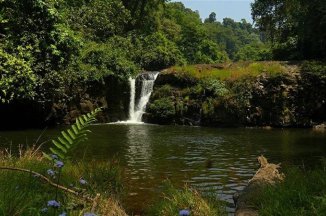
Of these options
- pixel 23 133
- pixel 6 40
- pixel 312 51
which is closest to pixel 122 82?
pixel 23 133

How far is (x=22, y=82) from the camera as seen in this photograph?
16.2 metres

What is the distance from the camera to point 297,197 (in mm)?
6352

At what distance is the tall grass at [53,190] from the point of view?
15.9 ft

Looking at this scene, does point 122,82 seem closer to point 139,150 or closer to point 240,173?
point 139,150

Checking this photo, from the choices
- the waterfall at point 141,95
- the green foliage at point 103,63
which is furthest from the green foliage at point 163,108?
the green foliage at point 103,63

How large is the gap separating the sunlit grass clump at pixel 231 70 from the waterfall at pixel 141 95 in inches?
82.9

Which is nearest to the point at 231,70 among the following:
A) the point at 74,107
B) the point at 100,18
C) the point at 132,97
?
the point at 132,97

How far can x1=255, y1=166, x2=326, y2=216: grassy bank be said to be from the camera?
232 inches

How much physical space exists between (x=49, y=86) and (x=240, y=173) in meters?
16.5

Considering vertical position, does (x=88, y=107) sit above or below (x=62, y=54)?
below

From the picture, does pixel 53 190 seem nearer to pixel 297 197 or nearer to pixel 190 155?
pixel 297 197

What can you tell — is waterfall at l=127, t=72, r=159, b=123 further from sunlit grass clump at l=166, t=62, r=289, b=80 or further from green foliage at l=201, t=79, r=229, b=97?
green foliage at l=201, t=79, r=229, b=97

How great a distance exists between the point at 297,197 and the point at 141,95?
2995 cm

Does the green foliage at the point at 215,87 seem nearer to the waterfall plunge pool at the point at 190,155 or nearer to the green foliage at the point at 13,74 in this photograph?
the waterfall plunge pool at the point at 190,155
